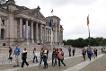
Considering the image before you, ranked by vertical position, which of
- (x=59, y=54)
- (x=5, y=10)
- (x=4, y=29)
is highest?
(x=5, y=10)

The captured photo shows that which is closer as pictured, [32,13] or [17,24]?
[17,24]

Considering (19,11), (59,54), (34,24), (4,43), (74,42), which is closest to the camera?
(59,54)

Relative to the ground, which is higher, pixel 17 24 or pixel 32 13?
pixel 32 13

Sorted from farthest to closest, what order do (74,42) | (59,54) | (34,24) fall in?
1. (74,42)
2. (34,24)
3. (59,54)

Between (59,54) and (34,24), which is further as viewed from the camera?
(34,24)

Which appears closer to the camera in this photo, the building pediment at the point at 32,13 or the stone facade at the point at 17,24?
the stone facade at the point at 17,24

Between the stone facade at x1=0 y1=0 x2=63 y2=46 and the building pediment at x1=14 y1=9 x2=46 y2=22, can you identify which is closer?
the stone facade at x1=0 y1=0 x2=63 y2=46

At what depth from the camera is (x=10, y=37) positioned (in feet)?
213

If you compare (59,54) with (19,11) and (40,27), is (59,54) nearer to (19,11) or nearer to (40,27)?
(19,11)

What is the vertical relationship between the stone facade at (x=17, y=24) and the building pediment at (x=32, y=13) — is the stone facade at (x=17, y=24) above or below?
below

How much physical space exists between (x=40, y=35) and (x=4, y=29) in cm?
1858

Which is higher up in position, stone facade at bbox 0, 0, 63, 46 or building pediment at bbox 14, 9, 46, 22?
A: building pediment at bbox 14, 9, 46, 22

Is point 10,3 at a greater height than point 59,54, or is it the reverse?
point 10,3

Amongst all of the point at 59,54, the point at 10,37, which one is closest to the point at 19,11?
the point at 10,37
